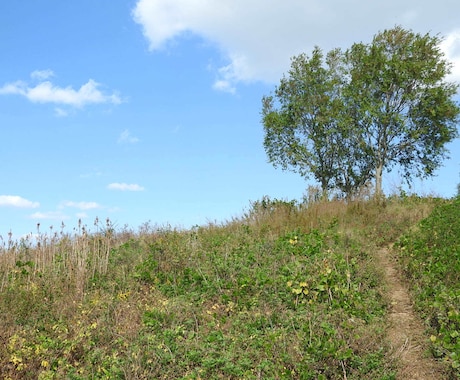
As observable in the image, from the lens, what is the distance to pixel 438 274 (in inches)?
331

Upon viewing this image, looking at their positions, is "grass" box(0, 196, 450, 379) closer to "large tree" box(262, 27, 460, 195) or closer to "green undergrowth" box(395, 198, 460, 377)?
"green undergrowth" box(395, 198, 460, 377)

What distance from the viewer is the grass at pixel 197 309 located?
19.8ft

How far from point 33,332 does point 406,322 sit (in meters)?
6.07

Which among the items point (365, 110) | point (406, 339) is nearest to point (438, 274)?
point (406, 339)

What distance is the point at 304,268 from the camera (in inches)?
337

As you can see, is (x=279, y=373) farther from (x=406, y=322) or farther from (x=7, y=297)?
(x=7, y=297)

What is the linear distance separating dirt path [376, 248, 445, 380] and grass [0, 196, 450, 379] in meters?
0.23

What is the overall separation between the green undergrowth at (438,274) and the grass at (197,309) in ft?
0.83

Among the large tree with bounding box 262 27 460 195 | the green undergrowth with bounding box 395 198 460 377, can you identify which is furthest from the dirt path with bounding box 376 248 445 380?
the large tree with bounding box 262 27 460 195

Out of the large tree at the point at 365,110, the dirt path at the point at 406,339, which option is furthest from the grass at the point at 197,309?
the large tree at the point at 365,110

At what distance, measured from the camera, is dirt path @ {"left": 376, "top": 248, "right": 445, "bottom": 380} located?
6.07 meters

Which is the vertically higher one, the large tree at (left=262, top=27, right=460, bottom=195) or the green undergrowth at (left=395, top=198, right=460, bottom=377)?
the large tree at (left=262, top=27, right=460, bottom=195)

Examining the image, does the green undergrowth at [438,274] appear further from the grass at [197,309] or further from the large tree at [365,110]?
the large tree at [365,110]

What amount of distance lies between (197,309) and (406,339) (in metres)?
3.32
